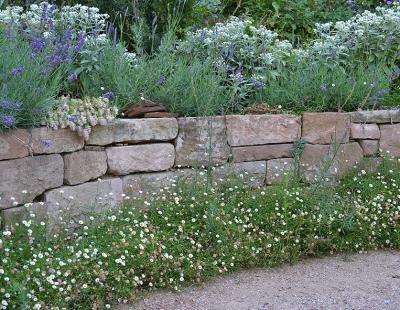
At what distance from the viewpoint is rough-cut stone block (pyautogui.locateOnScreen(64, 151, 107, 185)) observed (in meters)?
4.05

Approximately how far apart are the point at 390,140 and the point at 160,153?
2.21 metres

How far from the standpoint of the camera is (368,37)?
5.98m

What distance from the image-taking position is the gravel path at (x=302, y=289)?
12.0 ft

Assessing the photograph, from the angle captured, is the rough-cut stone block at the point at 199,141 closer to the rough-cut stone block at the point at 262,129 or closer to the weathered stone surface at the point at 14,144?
the rough-cut stone block at the point at 262,129

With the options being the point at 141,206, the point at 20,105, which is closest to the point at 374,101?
the point at 141,206

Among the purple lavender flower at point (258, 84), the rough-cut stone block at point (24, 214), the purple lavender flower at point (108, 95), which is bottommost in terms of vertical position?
the rough-cut stone block at point (24, 214)

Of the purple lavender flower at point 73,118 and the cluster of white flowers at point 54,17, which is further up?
the cluster of white flowers at point 54,17

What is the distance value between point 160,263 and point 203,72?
1.87 meters

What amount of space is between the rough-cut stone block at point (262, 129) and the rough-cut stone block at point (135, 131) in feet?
1.65

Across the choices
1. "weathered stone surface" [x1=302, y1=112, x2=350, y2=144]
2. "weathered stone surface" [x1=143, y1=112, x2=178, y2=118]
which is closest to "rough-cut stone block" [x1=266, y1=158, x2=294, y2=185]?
"weathered stone surface" [x1=302, y1=112, x2=350, y2=144]

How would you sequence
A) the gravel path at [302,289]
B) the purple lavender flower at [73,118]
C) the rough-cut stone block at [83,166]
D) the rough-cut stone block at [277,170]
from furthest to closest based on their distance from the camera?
the rough-cut stone block at [277,170] < the rough-cut stone block at [83,166] < the purple lavender flower at [73,118] < the gravel path at [302,289]

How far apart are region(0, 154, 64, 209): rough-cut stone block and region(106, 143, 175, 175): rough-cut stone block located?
0.42 meters

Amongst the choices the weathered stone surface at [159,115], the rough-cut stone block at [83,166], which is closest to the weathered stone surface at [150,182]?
the rough-cut stone block at [83,166]

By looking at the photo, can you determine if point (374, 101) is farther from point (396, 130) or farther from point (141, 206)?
point (141, 206)
